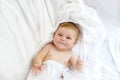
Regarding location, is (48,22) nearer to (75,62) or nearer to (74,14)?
(74,14)

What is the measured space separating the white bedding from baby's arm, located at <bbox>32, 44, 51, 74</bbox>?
0.03 metres

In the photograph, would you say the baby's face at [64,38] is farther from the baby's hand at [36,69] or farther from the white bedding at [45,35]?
the baby's hand at [36,69]

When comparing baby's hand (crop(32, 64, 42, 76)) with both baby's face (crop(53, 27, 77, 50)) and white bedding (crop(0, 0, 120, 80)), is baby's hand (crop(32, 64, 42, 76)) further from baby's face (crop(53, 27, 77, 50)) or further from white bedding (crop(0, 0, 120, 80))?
baby's face (crop(53, 27, 77, 50))

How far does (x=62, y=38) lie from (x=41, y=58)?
0.15m

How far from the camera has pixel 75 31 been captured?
1333mm

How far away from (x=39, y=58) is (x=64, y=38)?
6.6 inches

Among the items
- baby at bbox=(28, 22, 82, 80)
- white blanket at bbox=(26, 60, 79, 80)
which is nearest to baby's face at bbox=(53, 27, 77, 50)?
baby at bbox=(28, 22, 82, 80)

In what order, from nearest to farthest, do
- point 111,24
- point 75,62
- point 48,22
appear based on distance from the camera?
point 75,62, point 48,22, point 111,24

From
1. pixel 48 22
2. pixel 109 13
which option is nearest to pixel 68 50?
pixel 48 22

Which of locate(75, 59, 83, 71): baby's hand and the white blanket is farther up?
the white blanket

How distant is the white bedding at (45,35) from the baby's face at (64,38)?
59mm

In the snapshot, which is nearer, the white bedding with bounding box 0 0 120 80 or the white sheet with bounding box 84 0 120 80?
the white bedding with bounding box 0 0 120 80

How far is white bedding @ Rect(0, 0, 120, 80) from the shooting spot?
1.18 metres

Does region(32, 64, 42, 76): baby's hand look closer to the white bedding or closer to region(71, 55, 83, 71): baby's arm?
the white bedding
